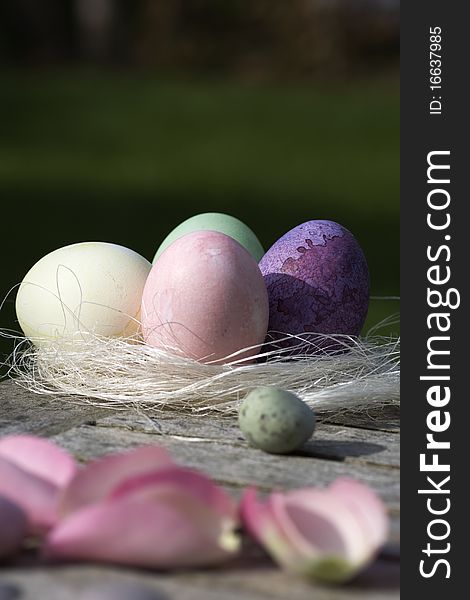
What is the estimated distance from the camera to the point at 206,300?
2.65m

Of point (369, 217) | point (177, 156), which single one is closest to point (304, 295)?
point (369, 217)

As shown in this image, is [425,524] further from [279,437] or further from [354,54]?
[354,54]

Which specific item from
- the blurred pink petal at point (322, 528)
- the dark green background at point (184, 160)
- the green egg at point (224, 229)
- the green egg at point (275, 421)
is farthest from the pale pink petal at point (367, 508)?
the dark green background at point (184, 160)

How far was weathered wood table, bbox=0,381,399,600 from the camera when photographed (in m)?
1.63

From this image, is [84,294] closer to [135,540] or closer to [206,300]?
[206,300]

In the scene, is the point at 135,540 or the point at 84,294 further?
the point at 84,294

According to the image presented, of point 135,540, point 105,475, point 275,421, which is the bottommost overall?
point 135,540

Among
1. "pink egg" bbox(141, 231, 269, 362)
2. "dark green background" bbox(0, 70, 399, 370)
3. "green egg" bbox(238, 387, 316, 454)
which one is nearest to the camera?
"green egg" bbox(238, 387, 316, 454)

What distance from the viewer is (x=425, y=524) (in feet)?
6.30

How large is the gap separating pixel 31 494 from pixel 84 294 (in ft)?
3.48

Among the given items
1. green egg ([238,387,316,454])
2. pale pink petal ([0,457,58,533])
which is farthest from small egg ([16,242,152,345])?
pale pink petal ([0,457,58,533])

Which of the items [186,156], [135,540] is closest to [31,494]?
[135,540]

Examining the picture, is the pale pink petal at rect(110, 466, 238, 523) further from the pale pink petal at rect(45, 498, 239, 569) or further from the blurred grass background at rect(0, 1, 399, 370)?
the blurred grass background at rect(0, 1, 399, 370)

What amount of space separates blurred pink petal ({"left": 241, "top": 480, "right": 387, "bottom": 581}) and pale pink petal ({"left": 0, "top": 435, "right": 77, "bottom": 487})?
13.0 inches
